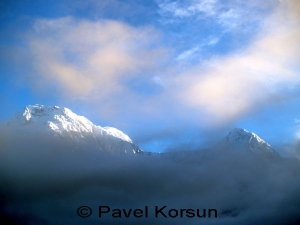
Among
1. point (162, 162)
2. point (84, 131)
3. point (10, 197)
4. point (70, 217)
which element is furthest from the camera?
point (84, 131)

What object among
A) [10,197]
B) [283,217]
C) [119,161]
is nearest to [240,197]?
[283,217]

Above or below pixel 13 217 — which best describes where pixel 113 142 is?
above

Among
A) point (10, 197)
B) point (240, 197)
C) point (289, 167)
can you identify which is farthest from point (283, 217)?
point (240, 197)

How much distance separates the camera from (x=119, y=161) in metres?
65.8

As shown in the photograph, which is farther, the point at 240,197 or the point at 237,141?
the point at 237,141

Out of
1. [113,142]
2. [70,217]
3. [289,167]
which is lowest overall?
[70,217]

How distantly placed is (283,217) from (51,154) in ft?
140

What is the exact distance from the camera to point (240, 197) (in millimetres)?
112625

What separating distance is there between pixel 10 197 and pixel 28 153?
20888mm

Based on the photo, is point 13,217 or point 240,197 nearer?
point 13,217

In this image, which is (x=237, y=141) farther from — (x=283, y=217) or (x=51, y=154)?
(x=51, y=154)

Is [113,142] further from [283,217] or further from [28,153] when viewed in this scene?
[283,217]

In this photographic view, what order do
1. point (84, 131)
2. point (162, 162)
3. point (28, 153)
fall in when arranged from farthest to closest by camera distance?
point (84, 131) → point (162, 162) → point (28, 153)

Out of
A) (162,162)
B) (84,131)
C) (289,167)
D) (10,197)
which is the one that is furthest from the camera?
(84,131)
